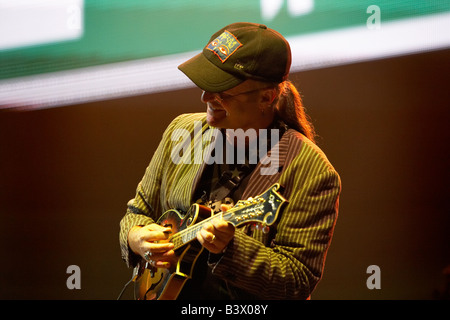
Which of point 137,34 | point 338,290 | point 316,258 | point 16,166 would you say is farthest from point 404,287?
point 16,166

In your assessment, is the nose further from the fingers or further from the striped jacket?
the fingers

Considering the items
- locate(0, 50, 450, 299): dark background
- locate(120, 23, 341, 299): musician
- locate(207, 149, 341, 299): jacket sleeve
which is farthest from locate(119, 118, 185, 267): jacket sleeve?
locate(0, 50, 450, 299): dark background

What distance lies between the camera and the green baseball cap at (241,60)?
159cm

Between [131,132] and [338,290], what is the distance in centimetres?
145

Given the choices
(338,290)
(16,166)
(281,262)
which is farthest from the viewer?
(16,166)

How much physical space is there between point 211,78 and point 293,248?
556 mm

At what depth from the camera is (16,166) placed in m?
3.14

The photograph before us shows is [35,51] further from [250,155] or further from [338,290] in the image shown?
[338,290]

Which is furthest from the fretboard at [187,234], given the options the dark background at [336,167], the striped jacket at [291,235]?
the dark background at [336,167]

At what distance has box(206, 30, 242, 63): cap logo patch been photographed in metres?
1.60

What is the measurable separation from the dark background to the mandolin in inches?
49.8

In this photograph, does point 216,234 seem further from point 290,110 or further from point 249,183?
point 290,110

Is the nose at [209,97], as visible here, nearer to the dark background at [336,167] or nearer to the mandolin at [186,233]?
the mandolin at [186,233]

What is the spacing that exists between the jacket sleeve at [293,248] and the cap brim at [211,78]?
31 cm
